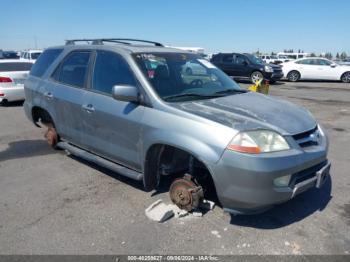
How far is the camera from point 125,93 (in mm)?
3668

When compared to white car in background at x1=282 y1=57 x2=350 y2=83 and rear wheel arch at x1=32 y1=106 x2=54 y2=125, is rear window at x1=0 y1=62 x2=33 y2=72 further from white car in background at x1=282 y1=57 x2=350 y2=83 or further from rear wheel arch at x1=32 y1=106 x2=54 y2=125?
white car in background at x1=282 y1=57 x2=350 y2=83

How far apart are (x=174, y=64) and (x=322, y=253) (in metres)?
2.72

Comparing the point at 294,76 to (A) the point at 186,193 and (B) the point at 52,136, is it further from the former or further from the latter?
(A) the point at 186,193

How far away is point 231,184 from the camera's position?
10.3ft

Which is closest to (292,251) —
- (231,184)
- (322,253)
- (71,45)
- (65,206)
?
(322,253)

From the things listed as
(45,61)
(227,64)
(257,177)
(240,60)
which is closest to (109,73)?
(45,61)

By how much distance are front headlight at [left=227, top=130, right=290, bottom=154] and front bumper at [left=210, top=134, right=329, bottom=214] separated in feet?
0.16

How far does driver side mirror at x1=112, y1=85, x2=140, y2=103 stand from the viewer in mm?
3664

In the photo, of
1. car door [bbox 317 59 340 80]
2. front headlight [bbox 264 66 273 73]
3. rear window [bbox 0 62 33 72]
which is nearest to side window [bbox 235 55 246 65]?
front headlight [bbox 264 66 273 73]

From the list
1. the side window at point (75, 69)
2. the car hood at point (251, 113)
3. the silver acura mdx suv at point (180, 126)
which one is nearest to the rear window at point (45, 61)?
the silver acura mdx suv at point (180, 126)

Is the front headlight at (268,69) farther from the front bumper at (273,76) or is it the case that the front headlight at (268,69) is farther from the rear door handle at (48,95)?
the rear door handle at (48,95)

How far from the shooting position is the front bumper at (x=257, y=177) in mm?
3037

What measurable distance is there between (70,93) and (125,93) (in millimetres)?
1484

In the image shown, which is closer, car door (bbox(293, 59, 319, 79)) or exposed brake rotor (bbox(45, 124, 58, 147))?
exposed brake rotor (bbox(45, 124, 58, 147))
